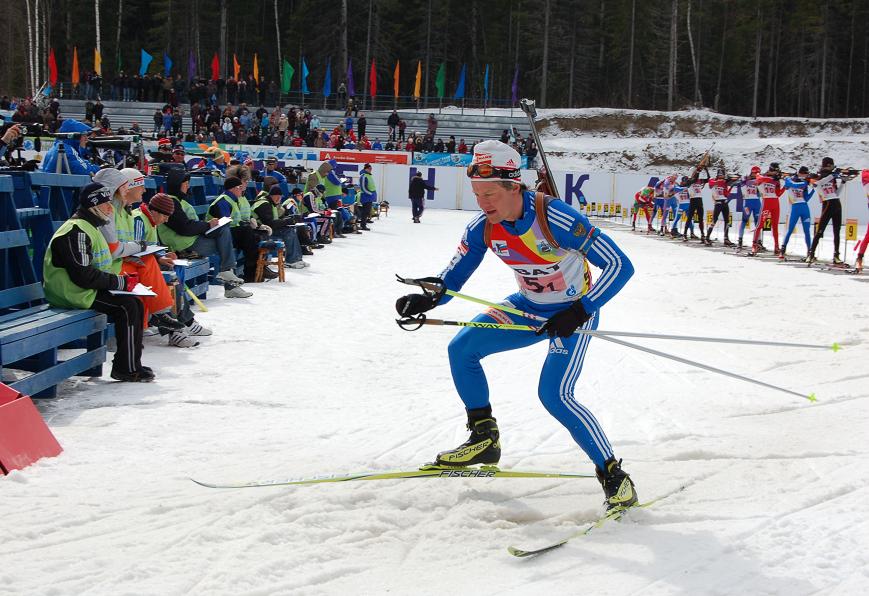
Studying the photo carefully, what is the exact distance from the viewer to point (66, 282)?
6.61 meters

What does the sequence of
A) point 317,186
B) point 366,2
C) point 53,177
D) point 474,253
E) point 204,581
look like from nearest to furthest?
1. point 204,581
2. point 474,253
3. point 53,177
4. point 317,186
5. point 366,2

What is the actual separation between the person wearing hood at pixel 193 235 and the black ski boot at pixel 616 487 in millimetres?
6394

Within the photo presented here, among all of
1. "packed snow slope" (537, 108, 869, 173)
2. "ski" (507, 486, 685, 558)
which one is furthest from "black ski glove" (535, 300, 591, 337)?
"packed snow slope" (537, 108, 869, 173)

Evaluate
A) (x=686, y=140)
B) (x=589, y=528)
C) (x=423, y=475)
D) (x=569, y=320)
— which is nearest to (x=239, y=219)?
(x=423, y=475)

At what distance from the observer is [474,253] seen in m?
4.94

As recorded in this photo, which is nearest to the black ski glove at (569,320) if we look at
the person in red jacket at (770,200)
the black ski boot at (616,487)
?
the black ski boot at (616,487)

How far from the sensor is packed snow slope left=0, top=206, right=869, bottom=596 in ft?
12.1

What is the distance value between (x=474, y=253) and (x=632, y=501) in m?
1.56

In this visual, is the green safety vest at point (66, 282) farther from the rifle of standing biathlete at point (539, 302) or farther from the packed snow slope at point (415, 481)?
the rifle of standing biathlete at point (539, 302)

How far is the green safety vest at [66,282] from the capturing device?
6.60m

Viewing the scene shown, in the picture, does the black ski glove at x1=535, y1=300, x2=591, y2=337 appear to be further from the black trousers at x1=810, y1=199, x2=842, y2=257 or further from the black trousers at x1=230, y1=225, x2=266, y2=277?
the black trousers at x1=810, y1=199, x2=842, y2=257

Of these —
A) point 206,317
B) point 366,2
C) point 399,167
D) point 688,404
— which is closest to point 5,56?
point 366,2

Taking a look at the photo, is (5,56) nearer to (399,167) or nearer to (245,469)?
(399,167)

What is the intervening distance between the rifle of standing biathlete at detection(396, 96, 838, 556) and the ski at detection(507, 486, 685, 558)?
1 cm
